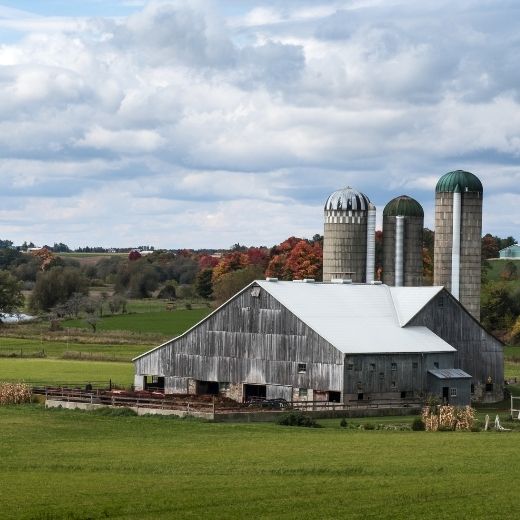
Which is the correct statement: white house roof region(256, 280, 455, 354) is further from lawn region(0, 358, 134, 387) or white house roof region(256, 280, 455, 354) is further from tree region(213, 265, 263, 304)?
tree region(213, 265, 263, 304)

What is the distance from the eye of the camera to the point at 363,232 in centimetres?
7581

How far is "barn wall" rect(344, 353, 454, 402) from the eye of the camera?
59.1 metres

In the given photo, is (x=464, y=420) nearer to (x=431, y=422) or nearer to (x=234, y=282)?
(x=431, y=422)

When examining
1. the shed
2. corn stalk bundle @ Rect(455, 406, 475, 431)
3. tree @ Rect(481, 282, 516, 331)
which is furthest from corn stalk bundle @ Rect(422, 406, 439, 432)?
tree @ Rect(481, 282, 516, 331)

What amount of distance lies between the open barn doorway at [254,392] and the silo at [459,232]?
16.4m

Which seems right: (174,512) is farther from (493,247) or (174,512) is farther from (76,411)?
(493,247)

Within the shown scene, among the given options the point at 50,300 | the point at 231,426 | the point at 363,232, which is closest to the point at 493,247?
the point at 50,300

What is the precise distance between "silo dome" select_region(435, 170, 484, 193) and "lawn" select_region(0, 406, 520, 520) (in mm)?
27977

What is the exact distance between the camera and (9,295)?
129375 mm

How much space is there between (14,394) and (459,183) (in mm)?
28149

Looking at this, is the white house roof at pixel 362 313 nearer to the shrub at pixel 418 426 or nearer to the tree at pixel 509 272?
the shrub at pixel 418 426

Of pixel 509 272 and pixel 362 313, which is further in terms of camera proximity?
pixel 509 272

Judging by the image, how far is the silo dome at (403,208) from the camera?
77688mm

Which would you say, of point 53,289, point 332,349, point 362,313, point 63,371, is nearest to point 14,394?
point 332,349
